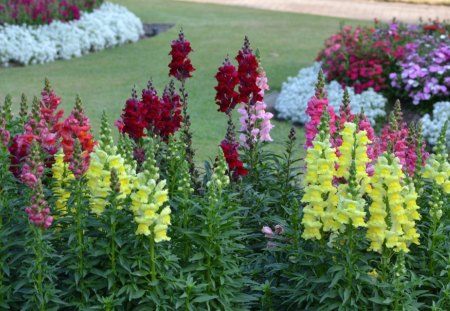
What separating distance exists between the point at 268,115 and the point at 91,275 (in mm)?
2321

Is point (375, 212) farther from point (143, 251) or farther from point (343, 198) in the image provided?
point (143, 251)

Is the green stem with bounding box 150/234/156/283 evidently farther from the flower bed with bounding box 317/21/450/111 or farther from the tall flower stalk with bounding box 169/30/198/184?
the flower bed with bounding box 317/21/450/111

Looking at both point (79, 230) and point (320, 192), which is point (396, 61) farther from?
point (79, 230)

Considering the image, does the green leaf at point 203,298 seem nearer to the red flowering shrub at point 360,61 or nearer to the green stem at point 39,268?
the green stem at point 39,268

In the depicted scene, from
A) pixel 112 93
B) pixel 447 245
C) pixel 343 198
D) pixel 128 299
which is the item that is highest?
pixel 343 198

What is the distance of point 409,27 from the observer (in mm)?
13336

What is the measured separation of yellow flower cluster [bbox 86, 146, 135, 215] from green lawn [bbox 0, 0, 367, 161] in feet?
16.5

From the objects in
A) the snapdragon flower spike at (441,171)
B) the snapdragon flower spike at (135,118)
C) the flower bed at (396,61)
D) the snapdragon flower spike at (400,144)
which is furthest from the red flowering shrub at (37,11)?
the snapdragon flower spike at (441,171)

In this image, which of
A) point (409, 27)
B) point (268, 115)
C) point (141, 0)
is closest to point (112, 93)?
point (409, 27)

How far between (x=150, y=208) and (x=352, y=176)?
1077 mm

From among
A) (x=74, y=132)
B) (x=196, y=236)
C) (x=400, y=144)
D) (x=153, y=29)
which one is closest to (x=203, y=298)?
(x=196, y=236)

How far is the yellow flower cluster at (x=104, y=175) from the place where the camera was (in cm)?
496

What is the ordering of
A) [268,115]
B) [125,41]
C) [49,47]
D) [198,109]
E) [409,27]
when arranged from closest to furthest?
[268,115], [198,109], [409,27], [49,47], [125,41]

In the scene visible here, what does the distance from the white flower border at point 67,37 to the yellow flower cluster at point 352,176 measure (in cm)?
1132
